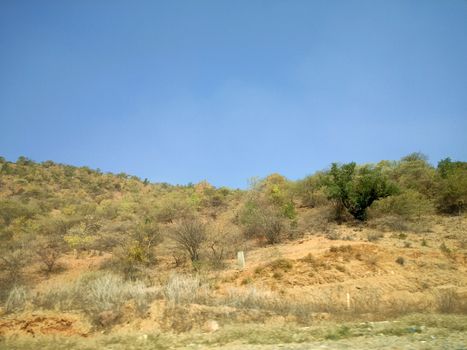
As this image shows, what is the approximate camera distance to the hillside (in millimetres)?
11141

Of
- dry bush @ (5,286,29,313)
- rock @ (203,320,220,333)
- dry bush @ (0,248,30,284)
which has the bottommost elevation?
rock @ (203,320,220,333)

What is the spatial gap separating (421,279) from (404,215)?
1097cm

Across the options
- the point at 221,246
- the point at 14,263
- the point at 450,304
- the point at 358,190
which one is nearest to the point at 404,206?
the point at 358,190

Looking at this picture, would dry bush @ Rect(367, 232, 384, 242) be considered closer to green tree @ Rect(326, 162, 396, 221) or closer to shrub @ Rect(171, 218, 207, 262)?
green tree @ Rect(326, 162, 396, 221)

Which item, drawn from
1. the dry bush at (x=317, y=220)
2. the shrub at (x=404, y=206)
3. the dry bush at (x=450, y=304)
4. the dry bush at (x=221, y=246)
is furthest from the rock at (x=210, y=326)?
the shrub at (x=404, y=206)

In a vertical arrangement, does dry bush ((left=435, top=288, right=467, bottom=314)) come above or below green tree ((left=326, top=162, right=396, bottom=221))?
below

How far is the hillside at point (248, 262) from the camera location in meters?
11.1

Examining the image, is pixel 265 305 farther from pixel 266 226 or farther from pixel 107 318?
pixel 266 226

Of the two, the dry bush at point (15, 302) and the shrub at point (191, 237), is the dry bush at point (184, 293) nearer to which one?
the dry bush at point (15, 302)

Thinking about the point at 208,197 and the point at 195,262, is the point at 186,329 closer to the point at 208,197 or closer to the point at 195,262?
the point at 195,262

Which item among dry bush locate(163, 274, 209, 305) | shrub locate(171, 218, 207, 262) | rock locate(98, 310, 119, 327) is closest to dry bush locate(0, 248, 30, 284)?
shrub locate(171, 218, 207, 262)

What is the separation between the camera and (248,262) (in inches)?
848

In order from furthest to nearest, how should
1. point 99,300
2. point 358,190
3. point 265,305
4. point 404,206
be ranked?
1. point 358,190
2. point 404,206
3. point 265,305
4. point 99,300

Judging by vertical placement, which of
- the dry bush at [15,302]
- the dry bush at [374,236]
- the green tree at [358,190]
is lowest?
the dry bush at [15,302]
